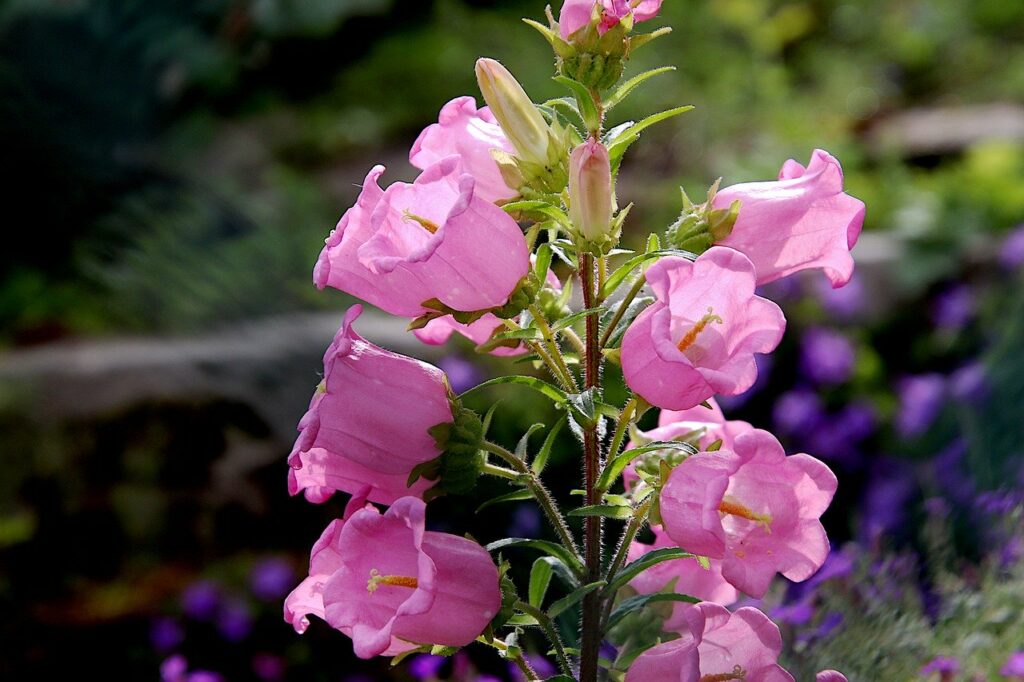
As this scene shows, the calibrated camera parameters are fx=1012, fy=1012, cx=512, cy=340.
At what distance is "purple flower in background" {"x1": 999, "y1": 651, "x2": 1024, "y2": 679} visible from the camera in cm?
110

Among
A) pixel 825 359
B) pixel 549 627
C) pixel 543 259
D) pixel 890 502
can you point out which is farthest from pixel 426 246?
pixel 825 359

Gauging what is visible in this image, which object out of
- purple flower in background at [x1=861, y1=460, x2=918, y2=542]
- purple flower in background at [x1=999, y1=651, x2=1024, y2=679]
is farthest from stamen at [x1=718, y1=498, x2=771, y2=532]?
purple flower in background at [x1=861, y1=460, x2=918, y2=542]

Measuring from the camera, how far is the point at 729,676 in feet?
2.84

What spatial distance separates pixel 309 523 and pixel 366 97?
294cm

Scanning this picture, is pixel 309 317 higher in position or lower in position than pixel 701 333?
lower

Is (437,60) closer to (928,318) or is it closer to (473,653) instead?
(928,318)

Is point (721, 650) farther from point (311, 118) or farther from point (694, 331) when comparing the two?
point (311, 118)

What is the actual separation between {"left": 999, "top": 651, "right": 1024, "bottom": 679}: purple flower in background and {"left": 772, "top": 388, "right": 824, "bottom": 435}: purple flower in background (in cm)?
154

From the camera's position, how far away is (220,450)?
2.81 meters

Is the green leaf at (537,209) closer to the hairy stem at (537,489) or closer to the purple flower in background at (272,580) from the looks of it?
the hairy stem at (537,489)

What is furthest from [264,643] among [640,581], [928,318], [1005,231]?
[1005,231]

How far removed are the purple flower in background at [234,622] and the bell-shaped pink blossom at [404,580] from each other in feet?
5.50

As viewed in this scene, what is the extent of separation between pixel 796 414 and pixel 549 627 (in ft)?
6.28

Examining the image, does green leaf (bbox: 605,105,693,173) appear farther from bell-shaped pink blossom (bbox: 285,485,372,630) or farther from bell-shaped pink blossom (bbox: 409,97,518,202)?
bell-shaped pink blossom (bbox: 285,485,372,630)
